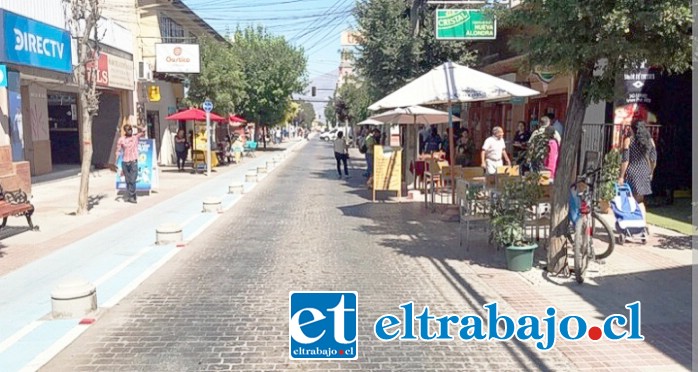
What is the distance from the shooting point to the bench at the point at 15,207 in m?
9.29

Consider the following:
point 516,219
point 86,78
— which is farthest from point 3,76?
point 516,219

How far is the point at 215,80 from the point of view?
1110 inches

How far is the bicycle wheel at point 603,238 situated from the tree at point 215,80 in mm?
22376

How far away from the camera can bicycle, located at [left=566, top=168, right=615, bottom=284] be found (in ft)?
21.9

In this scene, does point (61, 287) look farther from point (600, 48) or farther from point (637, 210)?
point (637, 210)

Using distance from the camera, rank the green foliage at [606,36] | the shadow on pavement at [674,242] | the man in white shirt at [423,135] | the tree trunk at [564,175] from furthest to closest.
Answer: the man in white shirt at [423,135] < the shadow on pavement at [674,242] < the tree trunk at [564,175] < the green foliage at [606,36]

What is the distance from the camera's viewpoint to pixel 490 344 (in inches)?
199

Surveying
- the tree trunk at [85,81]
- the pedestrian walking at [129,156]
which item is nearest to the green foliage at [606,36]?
the tree trunk at [85,81]

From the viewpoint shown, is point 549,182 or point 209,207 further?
point 209,207

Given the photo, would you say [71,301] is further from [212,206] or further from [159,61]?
[159,61]

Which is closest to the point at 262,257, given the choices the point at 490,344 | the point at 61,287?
the point at 61,287

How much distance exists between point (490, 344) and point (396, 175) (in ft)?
29.6

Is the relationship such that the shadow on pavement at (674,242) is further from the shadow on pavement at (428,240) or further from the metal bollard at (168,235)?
the metal bollard at (168,235)

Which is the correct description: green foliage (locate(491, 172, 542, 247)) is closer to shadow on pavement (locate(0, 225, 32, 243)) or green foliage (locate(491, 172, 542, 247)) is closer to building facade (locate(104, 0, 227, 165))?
shadow on pavement (locate(0, 225, 32, 243))
